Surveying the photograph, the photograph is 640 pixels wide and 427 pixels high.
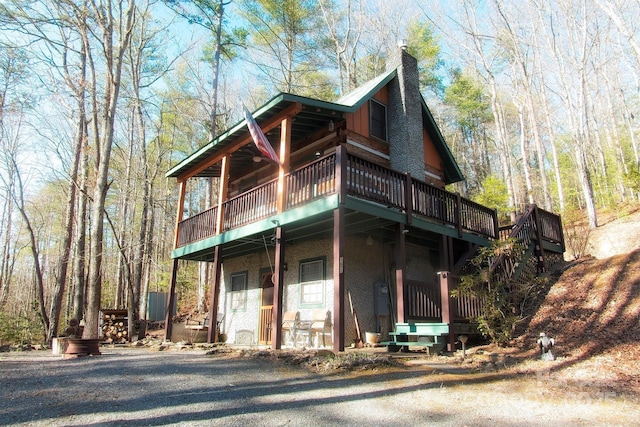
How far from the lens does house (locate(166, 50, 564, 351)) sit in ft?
29.5

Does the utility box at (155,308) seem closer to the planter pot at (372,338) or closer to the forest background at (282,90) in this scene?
the forest background at (282,90)

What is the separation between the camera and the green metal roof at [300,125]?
10234 mm

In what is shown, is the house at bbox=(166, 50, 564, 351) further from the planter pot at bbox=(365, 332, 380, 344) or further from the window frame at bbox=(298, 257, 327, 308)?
the planter pot at bbox=(365, 332, 380, 344)

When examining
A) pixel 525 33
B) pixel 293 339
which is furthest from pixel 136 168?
pixel 525 33

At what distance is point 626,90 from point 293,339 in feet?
81.4

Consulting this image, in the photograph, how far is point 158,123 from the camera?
88.2 ft

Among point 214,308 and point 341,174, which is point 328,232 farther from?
point 214,308

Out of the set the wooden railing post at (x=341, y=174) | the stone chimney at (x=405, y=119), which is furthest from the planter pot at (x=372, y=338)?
the stone chimney at (x=405, y=119)

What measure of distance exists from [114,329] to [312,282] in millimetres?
8096

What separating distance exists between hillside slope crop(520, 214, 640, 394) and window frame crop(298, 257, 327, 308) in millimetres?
4861

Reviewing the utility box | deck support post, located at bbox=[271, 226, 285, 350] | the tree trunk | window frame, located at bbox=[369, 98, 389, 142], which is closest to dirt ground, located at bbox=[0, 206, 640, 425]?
deck support post, located at bbox=[271, 226, 285, 350]

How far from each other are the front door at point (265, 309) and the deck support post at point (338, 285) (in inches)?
208

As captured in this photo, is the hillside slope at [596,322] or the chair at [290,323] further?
the chair at [290,323]

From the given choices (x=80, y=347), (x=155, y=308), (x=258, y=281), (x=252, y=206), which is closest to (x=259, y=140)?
(x=252, y=206)
